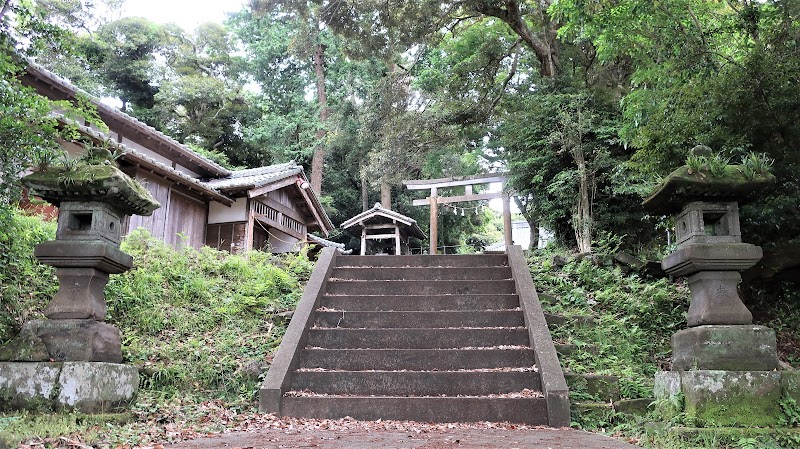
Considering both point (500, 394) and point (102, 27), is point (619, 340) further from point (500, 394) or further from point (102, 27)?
point (102, 27)

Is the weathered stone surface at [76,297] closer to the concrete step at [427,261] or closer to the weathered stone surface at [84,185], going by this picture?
the weathered stone surface at [84,185]

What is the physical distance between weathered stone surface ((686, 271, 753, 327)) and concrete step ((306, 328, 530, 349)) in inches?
78.2

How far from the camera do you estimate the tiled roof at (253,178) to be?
1419 centimetres

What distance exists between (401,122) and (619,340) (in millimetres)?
8996

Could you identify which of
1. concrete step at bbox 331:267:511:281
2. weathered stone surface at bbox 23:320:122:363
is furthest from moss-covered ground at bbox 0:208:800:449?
concrete step at bbox 331:267:511:281

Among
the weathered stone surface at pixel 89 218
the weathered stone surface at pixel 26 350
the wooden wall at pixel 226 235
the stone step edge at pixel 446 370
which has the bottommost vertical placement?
the stone step edge at pixel 446 370

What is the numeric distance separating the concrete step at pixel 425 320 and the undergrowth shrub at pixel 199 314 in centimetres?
82

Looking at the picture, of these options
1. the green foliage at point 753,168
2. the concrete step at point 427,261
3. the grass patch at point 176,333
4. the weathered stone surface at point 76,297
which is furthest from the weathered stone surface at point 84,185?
the green foliage at point 753,168

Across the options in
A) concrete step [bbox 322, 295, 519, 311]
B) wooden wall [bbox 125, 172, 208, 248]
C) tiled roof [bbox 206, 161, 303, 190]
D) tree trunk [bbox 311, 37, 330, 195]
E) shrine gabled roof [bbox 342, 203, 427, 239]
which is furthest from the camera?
tree trunk [bbox 311, 37, 330, 195]

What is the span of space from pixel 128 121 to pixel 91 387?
10417 mm

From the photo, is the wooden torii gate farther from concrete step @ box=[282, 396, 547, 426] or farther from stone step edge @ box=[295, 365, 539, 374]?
concrete step @ box=[282, 396, 547, 426]

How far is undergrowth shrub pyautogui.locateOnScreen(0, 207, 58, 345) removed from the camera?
16.7 ft

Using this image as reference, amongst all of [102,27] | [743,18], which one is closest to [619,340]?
[743,18]

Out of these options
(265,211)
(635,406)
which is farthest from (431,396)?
(265,211)
